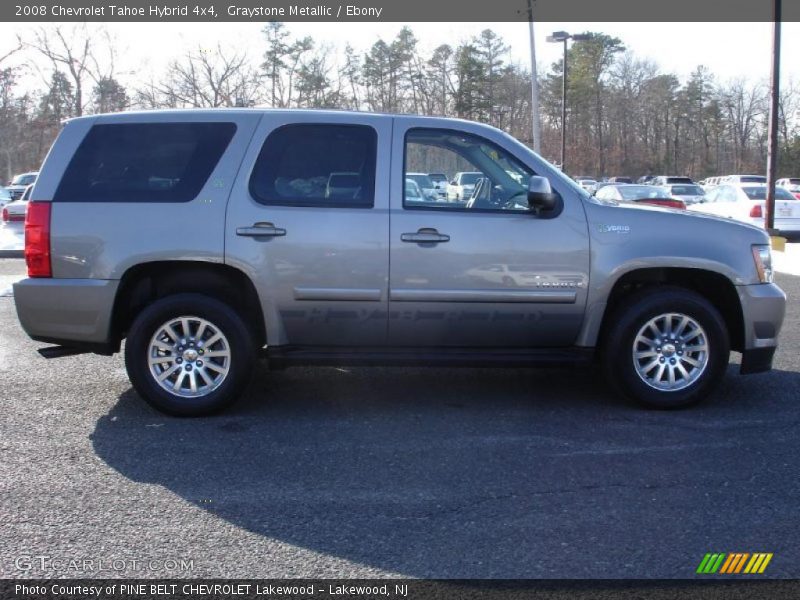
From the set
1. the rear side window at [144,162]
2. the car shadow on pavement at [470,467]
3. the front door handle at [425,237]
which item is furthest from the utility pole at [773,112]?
the rear side window at [144,162]

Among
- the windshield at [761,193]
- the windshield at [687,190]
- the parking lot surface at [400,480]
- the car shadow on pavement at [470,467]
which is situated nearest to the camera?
the parking lot surface at [400,480]

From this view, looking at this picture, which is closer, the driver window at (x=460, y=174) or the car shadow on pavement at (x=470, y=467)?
the car shadow on pavement at (x=470, y=467)

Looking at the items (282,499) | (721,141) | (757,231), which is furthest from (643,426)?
(721,141)

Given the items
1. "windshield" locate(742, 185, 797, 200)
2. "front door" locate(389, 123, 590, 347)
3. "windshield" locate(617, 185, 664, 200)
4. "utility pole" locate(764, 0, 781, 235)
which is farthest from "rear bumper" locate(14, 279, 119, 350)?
"windshield" locate(742, 185, 797, 200)

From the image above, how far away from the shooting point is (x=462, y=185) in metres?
5.83

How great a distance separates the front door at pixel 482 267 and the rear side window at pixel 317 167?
229mm

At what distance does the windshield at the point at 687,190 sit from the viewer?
41.4 m

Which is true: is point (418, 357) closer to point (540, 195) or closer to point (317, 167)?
point (540, 195)

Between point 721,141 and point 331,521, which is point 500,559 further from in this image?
point 721,141

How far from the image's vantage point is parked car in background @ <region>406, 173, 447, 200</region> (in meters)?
5.83

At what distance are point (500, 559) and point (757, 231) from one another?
3504 mm

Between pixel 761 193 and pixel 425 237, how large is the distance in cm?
2028

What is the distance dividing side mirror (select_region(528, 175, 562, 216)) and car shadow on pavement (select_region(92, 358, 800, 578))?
1441mm

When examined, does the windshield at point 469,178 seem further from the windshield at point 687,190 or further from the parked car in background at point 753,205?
the windshield at point 687,190
